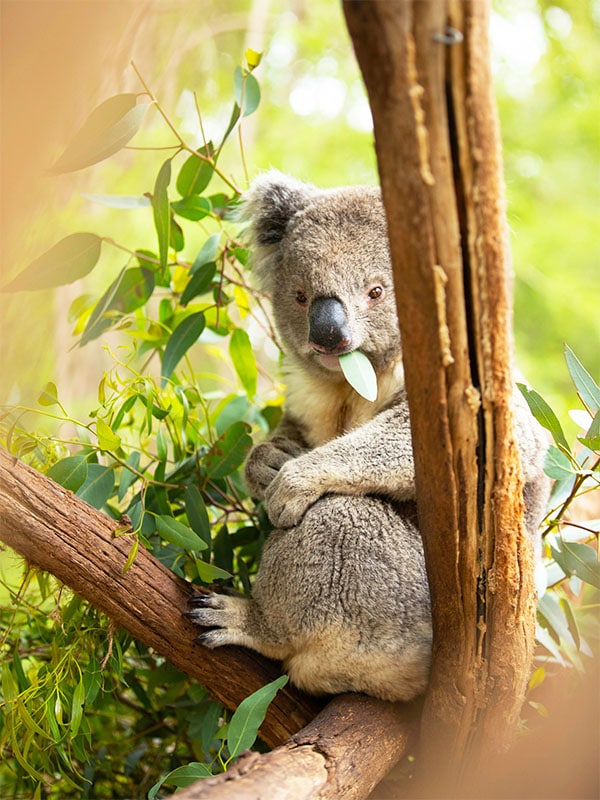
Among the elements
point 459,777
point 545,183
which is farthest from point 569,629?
point 545,183

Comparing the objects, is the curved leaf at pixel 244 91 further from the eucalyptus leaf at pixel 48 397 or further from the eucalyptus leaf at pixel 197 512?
the eucalyptus leaf at pixel 197 512

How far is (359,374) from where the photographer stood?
2.12 meters

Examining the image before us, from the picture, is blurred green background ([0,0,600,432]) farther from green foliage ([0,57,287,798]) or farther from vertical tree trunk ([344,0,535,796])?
vertical tree trunk ([344,0,535,796])

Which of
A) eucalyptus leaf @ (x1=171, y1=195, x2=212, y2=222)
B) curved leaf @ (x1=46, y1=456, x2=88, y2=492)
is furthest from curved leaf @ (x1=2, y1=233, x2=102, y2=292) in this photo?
curved leaf @ (x1=46, y1=456, x2=88, y2=492)

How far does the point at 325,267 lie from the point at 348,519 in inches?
33.0

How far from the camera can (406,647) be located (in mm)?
2059

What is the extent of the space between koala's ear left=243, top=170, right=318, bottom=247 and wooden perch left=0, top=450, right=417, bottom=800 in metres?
1.27

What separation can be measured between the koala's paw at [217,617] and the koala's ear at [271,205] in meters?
1.31

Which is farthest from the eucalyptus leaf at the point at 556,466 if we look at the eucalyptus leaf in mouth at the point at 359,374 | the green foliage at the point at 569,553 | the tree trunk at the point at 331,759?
the tree trunk at the point at 331,759

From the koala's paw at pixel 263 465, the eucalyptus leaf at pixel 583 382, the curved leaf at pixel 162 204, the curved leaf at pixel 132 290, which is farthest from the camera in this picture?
the curved leaf at pixel 132 290

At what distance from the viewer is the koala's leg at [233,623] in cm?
209

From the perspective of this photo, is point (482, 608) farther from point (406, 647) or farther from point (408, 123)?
point (408, 123)

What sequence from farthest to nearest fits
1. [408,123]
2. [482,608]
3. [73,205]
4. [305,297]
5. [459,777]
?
[73,205]
[305,297]
[459,777]
[482,608]
[408,123]

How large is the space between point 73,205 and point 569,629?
5.05m
